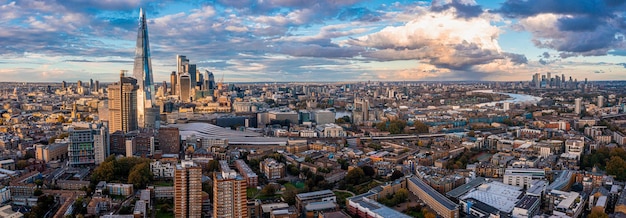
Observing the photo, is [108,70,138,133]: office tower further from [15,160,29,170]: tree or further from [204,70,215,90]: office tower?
[204,70,215,90]: office tower

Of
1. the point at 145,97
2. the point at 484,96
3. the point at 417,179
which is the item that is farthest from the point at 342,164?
the point at 484,96

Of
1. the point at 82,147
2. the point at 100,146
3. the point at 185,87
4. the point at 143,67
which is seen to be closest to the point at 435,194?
the point at 100,146

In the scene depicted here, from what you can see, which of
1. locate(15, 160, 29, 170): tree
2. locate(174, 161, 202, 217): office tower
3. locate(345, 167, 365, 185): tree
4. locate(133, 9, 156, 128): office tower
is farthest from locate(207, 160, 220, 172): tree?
locate(133, 9, 156, 128): office tower

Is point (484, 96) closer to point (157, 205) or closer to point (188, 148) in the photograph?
point (188, 148)

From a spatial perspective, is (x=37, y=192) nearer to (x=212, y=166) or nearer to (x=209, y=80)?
(x=212, y=166)

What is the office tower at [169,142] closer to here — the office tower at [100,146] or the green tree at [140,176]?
the office tower at [100,146]

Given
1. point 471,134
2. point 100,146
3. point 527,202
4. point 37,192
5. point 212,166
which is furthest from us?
point 471,134
